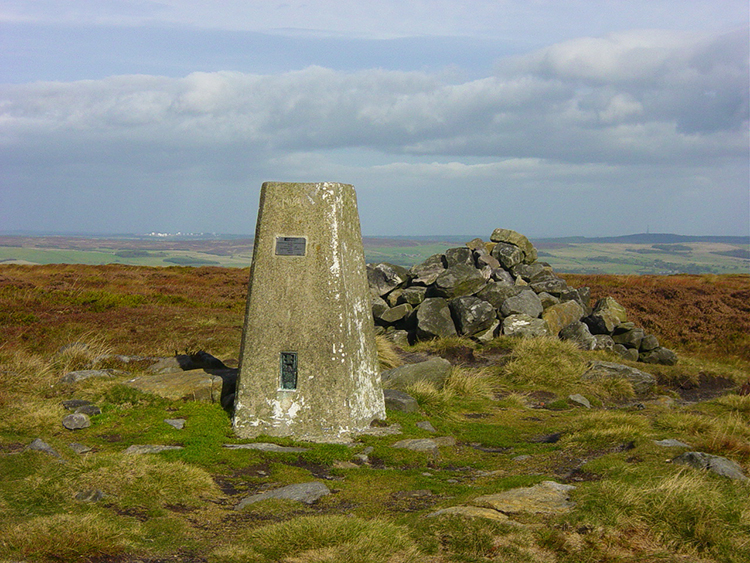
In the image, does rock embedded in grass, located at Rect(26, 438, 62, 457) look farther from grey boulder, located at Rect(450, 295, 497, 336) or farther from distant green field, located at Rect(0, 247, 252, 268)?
distant green field, located at Rect(0, 247, 252, 268)

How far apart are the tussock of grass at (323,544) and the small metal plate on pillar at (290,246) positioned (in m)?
4.89

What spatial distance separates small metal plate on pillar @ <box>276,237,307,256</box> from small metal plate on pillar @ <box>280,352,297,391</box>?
1.58 m

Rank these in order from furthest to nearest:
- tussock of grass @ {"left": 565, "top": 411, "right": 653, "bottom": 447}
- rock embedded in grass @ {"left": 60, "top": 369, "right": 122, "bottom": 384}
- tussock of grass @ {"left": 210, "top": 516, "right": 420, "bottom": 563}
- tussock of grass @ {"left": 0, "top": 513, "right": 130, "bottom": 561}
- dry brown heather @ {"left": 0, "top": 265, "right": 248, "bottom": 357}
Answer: dry brown heather @ {"left": 0, "top": 265, "right": 248, "bottom": 357} → rock embedded in grass @ {"left": 60, "top": 369, "right": 122, "bottom": 384} → tussock of grass @ {"left": 565, "top": 411, "right": 653, "bottom": 447} → tussock of grass @ {"left": 210, "top": 516, "right": 420, "bottom": 563} → tussock of grass @ {"left": 0, "top": 513, "right": 130, "bottom": 561}

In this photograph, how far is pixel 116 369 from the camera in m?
13.5

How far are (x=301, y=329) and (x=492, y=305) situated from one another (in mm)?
11621

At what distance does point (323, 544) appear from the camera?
5.31 metres

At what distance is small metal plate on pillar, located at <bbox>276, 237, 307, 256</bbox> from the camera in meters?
9.78

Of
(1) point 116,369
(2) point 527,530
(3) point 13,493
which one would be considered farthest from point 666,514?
(1) point 116,369

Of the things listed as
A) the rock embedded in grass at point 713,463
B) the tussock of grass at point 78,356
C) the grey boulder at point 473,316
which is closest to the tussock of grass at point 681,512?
the rock embedded in grass at point 713,463

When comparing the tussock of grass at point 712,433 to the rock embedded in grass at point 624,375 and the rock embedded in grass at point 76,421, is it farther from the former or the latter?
the rock embedded in grass at point 76,421

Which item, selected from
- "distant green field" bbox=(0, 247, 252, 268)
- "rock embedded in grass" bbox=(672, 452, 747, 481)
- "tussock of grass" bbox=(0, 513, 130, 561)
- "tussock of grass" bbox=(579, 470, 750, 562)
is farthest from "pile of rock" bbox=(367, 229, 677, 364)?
"distant green field" bbox=(0, 247, 252, 268)

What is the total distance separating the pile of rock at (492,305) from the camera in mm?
19641

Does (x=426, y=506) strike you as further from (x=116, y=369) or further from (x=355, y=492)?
(x=116, y=369)

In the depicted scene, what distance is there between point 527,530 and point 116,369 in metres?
10.6
